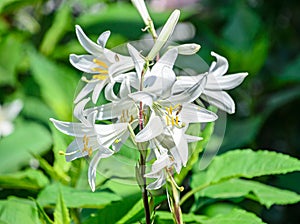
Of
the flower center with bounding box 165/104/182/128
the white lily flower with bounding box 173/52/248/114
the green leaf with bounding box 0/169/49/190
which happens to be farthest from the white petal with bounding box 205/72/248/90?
the green leaf with bounding box 0/169/49/190

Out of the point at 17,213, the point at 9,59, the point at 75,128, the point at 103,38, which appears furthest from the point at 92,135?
the point at 9,59

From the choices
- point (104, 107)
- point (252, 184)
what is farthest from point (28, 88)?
point (104, 107)

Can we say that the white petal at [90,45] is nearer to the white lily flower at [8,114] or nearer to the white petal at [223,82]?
the white petal at [223,82]

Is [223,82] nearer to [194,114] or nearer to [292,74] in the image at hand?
[194,114]

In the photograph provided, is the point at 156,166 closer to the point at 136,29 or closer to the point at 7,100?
the point at 7,100

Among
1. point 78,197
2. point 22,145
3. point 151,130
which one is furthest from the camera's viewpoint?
point 22,145

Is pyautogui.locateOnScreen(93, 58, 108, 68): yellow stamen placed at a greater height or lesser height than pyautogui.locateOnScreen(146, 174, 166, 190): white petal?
greater

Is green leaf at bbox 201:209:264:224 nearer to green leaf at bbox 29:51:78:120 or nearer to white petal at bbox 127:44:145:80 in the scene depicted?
white petal at bbox 127:44:145:80
